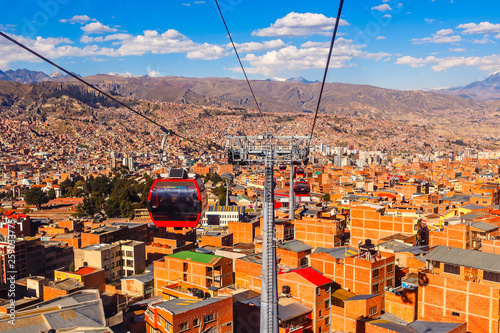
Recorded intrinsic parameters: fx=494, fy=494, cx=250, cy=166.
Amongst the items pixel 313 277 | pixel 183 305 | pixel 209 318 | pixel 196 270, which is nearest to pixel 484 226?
pixel 313 277

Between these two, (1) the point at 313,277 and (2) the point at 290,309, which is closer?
(2) the point at 290,309

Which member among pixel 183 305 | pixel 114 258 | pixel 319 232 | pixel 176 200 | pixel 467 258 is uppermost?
pixel 176 200

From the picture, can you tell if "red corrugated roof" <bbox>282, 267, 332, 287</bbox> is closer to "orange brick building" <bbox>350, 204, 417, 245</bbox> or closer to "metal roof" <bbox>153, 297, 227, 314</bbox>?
"metal roof" <bbox>153, 297, 227, 314</bbox>

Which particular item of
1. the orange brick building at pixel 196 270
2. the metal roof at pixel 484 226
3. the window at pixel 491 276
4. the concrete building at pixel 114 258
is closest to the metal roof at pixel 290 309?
the orange brick building at pixel 196 270

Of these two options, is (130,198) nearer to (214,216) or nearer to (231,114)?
(214,216)

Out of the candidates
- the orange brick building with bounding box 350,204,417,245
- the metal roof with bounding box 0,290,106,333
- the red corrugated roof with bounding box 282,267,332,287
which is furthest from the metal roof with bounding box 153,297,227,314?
the orange brick building with bounding box 350,204,417,245

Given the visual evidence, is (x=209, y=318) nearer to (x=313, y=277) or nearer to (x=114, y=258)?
(x=313, y=277)

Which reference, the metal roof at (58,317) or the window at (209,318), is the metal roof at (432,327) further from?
the metal roof at (58,317)
